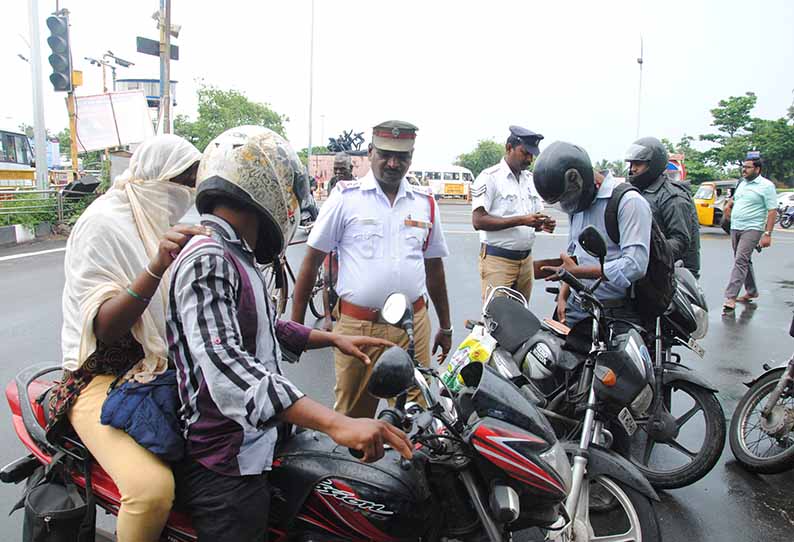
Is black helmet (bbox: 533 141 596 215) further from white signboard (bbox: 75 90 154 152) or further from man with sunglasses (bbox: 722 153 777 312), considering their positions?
white signboard (bbox: 75 90 154 152)

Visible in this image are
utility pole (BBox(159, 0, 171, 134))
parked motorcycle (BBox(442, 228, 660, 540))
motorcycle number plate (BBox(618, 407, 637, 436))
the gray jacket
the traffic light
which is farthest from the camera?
utility pole (BBox(159, 0, 171, 134))

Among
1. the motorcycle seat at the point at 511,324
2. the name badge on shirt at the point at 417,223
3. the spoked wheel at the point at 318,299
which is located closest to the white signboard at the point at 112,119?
the spoked wheel at the point at 318,299

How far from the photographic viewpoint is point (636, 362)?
8.28 ft

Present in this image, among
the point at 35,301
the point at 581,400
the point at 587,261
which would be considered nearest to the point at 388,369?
the point at 581,400

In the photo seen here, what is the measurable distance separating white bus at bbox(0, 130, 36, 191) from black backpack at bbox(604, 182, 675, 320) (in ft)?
80.7

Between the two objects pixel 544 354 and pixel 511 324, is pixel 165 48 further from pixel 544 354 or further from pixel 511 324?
pixel 544 354

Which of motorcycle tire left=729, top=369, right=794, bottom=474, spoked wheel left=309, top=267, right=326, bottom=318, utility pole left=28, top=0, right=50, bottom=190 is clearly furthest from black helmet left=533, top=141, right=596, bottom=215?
utility pole left=28, top=0, right=50, bottom=190

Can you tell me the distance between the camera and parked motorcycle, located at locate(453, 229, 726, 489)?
291 cm

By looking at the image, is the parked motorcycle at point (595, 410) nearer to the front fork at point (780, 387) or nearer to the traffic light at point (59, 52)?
the front fork at point (780, 387)

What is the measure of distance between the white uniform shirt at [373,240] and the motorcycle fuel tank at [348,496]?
1.38 meters

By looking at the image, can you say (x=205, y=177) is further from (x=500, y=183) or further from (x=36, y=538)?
(x=500, y=183)

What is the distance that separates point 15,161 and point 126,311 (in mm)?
27737

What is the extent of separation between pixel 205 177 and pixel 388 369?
727mm

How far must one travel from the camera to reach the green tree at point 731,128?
40031 mm
